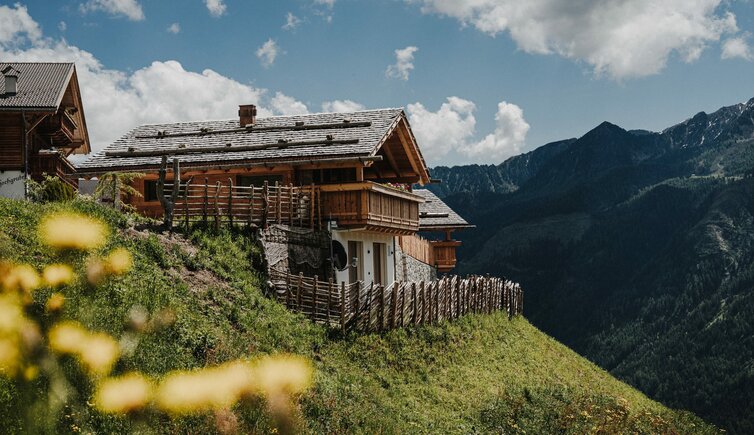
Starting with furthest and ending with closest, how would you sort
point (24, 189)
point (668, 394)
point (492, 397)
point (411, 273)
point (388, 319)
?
1. point (668, 394)
2. point (411, 273)
3. point (24, 189)
4. point (388, 319)
5. point (492, 397)

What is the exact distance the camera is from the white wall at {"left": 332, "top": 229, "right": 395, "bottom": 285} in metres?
26.5

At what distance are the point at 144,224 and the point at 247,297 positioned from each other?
3763 millimetres

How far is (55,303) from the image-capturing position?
12.7 metres

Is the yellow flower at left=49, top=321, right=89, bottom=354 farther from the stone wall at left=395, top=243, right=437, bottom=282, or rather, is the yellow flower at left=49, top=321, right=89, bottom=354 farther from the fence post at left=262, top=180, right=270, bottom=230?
the stone wall at left=395, top=243, right=437, bottom=282

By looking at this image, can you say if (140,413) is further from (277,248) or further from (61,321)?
(277,248)

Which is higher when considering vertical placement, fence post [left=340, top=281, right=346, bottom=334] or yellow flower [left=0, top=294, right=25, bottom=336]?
yellow flower [left=0, top=294, right=25, bottom=336]

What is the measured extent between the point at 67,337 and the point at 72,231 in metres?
4.94

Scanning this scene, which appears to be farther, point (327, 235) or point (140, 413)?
point (327, 235)

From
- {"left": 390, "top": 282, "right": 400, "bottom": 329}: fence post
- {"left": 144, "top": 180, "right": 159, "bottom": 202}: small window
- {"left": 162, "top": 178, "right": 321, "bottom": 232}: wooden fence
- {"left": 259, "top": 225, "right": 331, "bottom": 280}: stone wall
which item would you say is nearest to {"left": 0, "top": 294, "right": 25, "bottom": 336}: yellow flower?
{"left": 162, "top": 178, "right": 321, "bottom": 232}: wooden fence

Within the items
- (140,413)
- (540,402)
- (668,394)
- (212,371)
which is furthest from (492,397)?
(668,394)

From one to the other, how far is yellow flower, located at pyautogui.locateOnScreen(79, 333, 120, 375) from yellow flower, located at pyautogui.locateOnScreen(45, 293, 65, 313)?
852mm

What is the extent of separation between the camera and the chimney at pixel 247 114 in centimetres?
3238

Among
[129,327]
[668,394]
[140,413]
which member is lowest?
[668,394]

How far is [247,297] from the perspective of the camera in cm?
1875
